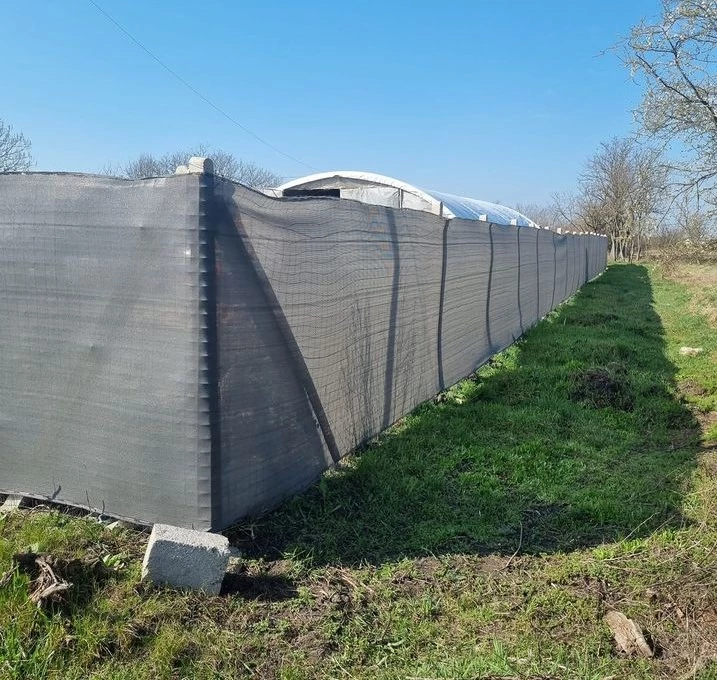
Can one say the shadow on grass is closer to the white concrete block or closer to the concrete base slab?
the white concrete block

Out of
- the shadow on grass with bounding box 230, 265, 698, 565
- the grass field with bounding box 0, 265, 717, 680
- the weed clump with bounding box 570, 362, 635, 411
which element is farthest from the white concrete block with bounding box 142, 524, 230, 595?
the weed clump with bounding box 570, 362, 635, 411

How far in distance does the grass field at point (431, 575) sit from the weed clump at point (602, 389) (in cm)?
80

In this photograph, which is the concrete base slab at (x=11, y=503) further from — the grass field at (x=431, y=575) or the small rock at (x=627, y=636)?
the small rock at (x=627, y=636)

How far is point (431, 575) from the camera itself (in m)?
2.86

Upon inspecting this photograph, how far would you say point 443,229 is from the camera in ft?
18.9

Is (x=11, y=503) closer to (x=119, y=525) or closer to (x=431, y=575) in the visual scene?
(x=119, y=525)

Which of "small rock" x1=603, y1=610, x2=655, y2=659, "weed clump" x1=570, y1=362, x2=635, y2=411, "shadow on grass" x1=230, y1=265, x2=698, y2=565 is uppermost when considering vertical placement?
"weed clump" x1=570, y1=362, x2=635, y2=411

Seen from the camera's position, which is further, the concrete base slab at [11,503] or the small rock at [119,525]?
the concrete base slab at [11,503]

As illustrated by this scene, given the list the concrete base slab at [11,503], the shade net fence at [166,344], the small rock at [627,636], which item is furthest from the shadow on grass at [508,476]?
the concrete base slab at [11,503]

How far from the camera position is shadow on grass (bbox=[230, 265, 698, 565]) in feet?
10.3

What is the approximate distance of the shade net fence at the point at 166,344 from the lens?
2.64 meters

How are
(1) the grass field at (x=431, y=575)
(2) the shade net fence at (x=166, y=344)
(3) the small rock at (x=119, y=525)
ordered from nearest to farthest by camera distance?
(1) the grass field at (x=431, y=575) → (2) the shade net fence at (x=166, y=344) → (3) the small rock at (x=119, y=525)

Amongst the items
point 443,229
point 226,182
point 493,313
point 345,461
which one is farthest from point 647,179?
point 226,182

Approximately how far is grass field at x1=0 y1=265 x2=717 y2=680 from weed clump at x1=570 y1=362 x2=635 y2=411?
0.80 m
